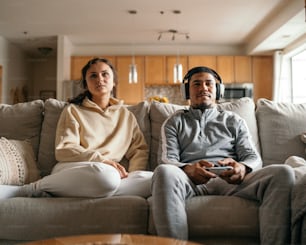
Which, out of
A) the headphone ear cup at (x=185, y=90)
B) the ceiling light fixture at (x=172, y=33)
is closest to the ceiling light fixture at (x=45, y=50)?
the ceiling light fixture at (x=172, y=33)

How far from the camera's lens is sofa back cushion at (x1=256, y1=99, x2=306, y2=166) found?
1902mm

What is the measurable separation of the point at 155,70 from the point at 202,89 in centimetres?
420

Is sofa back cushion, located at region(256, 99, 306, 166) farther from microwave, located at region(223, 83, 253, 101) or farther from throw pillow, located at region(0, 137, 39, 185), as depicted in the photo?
microwave, located at region(223, 83, 253, 101)

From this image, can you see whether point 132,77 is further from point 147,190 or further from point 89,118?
point 147,190

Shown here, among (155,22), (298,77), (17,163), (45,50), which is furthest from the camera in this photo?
(45,50)

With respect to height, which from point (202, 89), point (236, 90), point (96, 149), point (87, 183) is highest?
point (236, 90)

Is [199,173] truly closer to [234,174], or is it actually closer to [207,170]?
[207,170]

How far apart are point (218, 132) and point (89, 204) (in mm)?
695

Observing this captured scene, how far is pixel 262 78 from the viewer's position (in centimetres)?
588

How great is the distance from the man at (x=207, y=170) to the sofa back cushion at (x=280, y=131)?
274 mm

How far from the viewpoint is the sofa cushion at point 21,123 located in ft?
6.31

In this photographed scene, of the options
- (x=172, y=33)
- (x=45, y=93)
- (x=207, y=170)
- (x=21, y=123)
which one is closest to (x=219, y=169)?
(x=207, y=170)

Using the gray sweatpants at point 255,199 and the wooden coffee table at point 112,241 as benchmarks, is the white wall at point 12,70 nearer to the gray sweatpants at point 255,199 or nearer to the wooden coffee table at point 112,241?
the gray sweatpants at point 255,199

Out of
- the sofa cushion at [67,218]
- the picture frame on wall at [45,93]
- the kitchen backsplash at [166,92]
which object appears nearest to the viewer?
the sofa cushion at [67,218]
